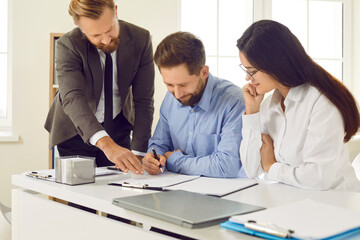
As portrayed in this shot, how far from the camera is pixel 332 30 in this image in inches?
160

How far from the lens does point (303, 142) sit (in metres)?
1.44

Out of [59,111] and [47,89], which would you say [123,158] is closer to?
[59,111]

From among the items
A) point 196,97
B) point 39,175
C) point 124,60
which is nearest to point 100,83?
point 124,60

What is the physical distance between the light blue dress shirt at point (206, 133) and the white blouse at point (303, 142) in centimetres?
8

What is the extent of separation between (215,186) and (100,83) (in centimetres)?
88

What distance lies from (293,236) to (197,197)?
13.9 inches

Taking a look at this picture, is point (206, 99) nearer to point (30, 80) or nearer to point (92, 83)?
point (92, 83)

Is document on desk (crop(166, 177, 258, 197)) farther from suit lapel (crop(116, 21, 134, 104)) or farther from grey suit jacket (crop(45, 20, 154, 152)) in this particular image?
suit lapel (crop(116, 21, 134, 104))

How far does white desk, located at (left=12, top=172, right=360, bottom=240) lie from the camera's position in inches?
38.8

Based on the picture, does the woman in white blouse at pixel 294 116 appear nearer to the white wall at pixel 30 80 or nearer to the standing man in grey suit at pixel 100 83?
the standing man in grey suit at pixel 100 83

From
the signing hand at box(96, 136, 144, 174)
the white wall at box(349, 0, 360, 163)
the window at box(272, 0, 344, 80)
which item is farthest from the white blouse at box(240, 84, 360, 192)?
the white wall at box(349, 0, 360, 163)

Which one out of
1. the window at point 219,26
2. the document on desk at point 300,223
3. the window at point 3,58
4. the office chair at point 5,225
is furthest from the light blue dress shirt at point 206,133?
the window at point 3,58

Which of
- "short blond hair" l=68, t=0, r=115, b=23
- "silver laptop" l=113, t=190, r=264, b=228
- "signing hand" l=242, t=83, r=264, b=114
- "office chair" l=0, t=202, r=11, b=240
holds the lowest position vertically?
"office chair" l=0, t=202, r=11, b=240

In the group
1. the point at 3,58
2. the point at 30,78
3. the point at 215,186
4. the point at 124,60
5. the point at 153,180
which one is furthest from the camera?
the point at 3,58
